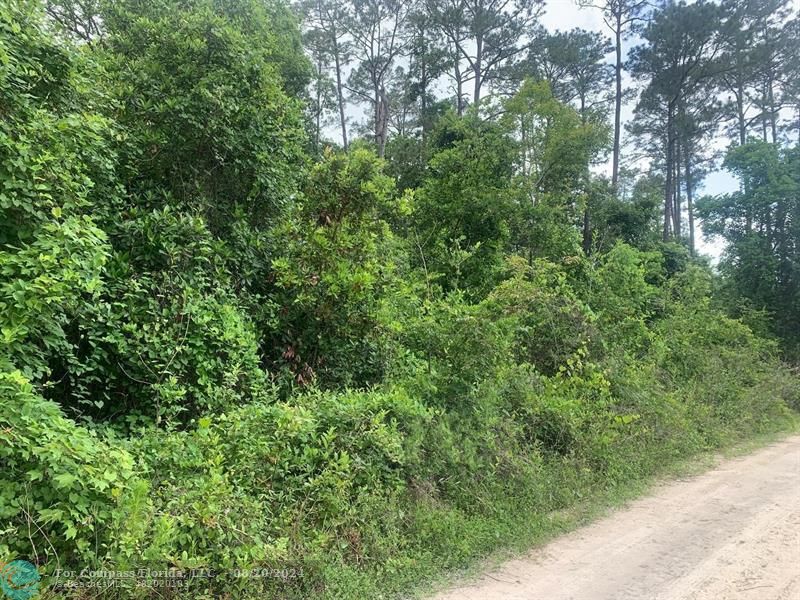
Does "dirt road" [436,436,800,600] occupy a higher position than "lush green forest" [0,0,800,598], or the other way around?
"lush green forest" [0,0,800,598]

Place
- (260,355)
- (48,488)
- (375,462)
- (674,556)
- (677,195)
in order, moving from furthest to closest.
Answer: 1. (677,195)
2. (260,355)
3. (375,462)
4. (674,556)
5. (48,488)

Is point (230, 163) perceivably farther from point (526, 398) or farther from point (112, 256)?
point (526, 398)

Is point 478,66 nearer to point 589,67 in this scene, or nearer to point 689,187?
point 589,67

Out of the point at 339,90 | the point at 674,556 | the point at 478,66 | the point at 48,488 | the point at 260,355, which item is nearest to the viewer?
the point at 48,488

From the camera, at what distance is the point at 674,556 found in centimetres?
405

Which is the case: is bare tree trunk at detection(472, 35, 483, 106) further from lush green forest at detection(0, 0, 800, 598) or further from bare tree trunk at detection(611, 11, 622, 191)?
lush green forest at detection(0, 0, 800, 598)

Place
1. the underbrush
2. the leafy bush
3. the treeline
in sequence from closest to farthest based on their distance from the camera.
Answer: the leafy bush
the underbrush
the treeline

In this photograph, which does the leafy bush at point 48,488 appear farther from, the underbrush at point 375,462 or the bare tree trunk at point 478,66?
the bare tree trunk at point 478,66

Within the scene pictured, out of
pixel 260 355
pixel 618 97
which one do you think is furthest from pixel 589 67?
pixel 260 355

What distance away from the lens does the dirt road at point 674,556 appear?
3.48 metres

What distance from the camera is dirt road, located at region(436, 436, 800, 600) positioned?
3480mm

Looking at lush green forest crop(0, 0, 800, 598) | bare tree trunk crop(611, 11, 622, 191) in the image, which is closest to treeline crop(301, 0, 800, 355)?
bare tree trunk crop(611, 11, 622, 191)

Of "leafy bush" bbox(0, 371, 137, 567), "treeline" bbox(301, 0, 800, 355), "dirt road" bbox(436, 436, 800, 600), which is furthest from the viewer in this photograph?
"treeline" bbox(301, 0, 800, 355)

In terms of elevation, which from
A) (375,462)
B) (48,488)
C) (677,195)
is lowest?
(375,462)
